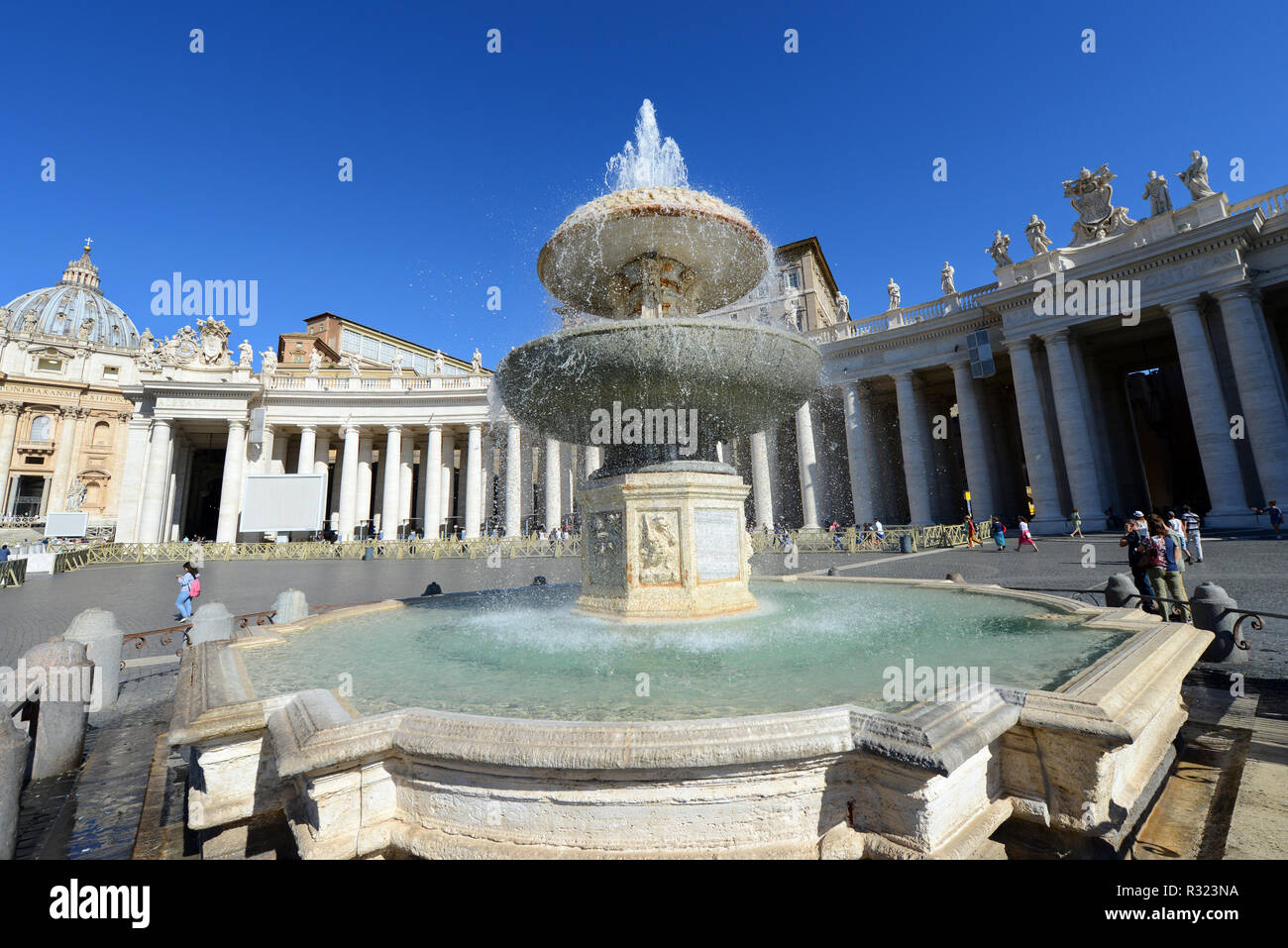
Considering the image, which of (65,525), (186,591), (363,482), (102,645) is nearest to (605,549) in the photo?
(102,645)

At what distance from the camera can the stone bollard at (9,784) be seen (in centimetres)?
269

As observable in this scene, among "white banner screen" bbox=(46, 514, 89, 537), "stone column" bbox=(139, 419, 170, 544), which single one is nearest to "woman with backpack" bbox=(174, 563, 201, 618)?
"white banner screen" bbox=(46, 514, 89, 537)

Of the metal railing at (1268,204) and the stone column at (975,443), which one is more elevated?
the metal railing at (1268,204)

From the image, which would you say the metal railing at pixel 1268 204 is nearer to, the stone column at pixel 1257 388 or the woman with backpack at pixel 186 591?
the stone column at pixel 1257 388

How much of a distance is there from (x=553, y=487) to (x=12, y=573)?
23.3 m

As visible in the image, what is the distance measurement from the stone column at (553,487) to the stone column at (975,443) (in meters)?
23.2

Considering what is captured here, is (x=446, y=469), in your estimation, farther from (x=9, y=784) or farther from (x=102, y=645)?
(x=9, y=784)

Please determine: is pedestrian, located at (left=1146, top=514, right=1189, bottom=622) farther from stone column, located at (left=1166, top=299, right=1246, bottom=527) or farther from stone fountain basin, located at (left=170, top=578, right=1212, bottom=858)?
stone column, located at (left=1166, top=299, right=1246, bottom=527)

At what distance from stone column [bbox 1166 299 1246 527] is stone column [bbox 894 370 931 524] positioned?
32.9ft

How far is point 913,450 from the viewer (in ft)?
93.6

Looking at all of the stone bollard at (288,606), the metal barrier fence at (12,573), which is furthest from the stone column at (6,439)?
the stone bollard at (288,606)
